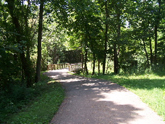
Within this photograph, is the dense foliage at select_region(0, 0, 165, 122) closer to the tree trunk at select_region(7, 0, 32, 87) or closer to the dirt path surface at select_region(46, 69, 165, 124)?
the tree trunk at select_region(7, 0, 32, 87)

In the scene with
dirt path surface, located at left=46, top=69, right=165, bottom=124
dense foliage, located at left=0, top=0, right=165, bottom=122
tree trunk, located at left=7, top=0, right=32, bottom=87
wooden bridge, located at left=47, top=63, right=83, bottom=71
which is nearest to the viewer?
dirt path surface, located at left=46, top=69, right=165, bottom=124

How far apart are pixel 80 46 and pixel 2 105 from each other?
44.7 feet

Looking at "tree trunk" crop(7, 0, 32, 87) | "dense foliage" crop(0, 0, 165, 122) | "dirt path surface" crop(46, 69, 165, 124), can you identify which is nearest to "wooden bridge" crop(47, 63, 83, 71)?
"dense foliage" crop(0, 0, 165, 122)

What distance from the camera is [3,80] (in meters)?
10.1

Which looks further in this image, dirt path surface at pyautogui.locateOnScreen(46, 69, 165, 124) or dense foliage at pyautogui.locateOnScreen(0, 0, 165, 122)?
dense foliage at pyautogui.locateOnScreen(0, 0, 165, 122)

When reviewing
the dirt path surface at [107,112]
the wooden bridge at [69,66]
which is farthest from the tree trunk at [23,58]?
the wooden bridge at [69,66]

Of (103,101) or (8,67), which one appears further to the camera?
(8,67)

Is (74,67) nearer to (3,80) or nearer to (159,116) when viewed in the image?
(3,80)

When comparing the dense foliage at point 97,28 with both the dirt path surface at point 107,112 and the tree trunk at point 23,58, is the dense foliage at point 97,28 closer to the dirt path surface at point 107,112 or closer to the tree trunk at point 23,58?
the tree trunk at point 23,58

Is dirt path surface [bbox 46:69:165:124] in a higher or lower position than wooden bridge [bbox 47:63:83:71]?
lower

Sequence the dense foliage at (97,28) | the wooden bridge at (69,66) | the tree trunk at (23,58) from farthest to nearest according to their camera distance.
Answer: the wooden bridge at (69,66) → the dense foliage at (97,28) → the tree trunk at (23,58)

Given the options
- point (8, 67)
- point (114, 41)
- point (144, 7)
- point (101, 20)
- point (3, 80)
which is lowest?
point (3, 80)

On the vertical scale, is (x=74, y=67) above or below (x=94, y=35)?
below

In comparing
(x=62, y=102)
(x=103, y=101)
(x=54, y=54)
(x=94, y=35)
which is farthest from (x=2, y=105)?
(x=54, y=54)
